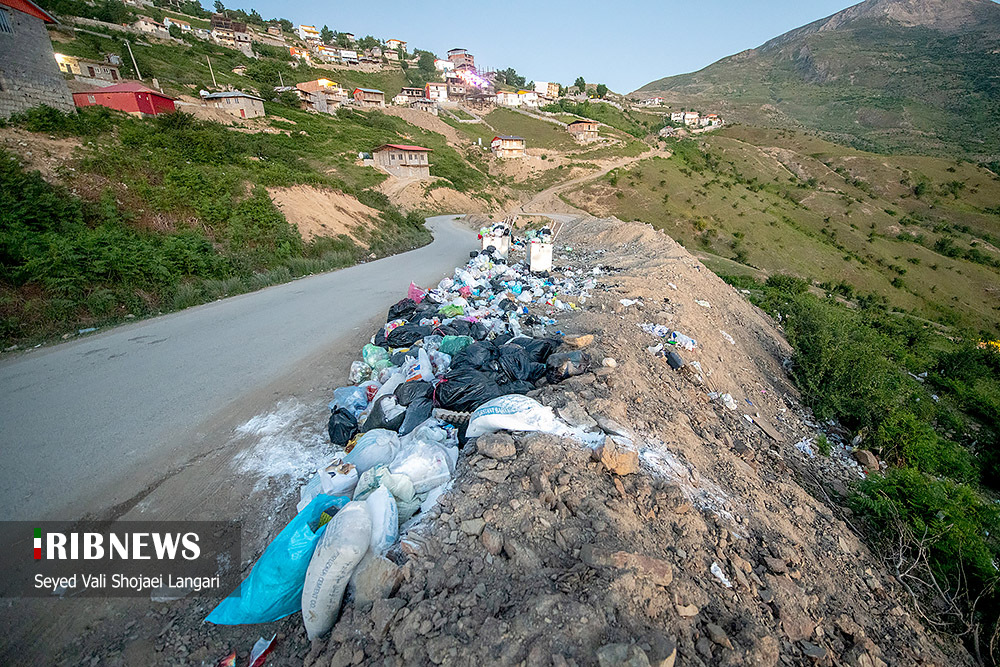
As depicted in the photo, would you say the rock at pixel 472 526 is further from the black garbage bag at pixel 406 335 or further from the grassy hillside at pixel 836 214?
the grassy hillside at pixel 836 214

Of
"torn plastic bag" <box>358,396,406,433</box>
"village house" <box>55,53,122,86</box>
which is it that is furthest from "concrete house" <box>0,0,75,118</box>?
"village house" <box>55,53,122,86</box>

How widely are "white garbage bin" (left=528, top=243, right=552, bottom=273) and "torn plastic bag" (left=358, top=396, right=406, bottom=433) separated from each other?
6.06m

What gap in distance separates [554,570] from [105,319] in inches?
334

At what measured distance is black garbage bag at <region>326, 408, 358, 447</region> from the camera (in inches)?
146

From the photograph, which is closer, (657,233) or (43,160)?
(43,160)

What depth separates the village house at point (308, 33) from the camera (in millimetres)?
75400

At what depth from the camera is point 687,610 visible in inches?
75.2

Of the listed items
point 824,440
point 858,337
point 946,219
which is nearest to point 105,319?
point 824,440

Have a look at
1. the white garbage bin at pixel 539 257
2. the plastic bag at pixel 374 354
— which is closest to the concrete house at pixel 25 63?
the plastic bag at pixel 374 354

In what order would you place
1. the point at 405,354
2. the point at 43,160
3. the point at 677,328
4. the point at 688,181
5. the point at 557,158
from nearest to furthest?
1. the point at 405,354
2. the point at 677,328
3. the point at 43,160
4. the point at 688,181
5. the point at 557,158

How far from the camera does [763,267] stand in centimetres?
2775

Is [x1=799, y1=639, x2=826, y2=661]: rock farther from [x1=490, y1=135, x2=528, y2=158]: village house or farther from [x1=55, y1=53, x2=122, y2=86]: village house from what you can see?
[x1=490, y1=135, x2=528, y2=158]: village house

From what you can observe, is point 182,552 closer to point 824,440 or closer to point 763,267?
point 824,440

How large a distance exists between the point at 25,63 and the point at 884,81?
508ft
